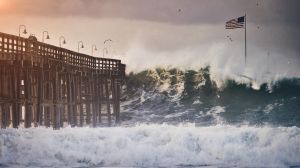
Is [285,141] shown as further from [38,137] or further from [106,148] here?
[38,137]

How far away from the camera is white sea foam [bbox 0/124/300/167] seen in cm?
1986

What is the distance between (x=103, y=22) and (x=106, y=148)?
12.2ft

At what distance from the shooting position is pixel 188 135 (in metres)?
21.1

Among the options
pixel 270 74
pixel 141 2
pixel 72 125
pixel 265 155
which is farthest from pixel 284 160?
pixel 72 125

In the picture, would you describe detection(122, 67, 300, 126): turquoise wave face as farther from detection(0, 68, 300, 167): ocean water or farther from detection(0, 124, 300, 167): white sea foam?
detection(0, 124, 300, 167): white sea foam

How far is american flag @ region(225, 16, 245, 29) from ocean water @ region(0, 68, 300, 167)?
2.25m

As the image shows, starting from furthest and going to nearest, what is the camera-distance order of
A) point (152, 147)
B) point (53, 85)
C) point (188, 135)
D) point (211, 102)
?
point (53, 85)
point (211, 102)
point (188, 135)
point (152, 147)

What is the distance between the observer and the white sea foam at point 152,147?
19.9 m

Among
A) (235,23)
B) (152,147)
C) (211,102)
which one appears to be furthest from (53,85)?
(235,23)

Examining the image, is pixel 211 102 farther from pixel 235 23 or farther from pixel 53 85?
pixel 53 85

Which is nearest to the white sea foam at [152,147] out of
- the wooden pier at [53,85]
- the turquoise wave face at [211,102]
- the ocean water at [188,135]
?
the ocean water at [188,135]

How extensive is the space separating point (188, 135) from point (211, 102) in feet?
10.1

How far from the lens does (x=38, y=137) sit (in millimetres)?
20453

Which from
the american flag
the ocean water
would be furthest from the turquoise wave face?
the american flag
